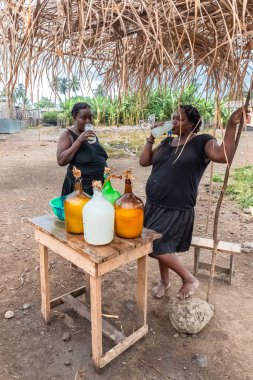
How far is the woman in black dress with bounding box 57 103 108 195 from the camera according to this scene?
2.53 m

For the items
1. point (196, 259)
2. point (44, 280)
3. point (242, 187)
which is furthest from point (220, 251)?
point (242, 187)

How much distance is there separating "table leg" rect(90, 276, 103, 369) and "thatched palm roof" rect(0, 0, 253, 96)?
108 cm

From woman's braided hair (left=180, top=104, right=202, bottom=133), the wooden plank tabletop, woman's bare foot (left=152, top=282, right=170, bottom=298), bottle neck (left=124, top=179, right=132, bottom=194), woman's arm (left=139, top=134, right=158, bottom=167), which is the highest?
woman's braided hair (left=180, top=104, right=202, bottom=133)

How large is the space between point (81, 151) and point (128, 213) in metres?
1.10

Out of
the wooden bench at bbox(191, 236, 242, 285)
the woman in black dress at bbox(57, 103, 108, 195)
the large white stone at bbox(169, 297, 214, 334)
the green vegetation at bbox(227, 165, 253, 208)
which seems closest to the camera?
the large white stone at bbox(169, 297, 214, 334)

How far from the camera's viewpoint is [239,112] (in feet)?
5.91

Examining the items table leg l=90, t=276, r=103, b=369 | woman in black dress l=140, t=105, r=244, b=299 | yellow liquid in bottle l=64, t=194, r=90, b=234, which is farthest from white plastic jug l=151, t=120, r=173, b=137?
table leg l=90, t=276, r=103, b=369

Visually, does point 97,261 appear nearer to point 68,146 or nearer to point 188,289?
point 188,289

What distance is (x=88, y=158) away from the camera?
260 cm

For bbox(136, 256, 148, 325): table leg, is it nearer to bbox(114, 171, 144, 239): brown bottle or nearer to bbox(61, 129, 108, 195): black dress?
bbox(114, 171, 144, 239): brown bottle

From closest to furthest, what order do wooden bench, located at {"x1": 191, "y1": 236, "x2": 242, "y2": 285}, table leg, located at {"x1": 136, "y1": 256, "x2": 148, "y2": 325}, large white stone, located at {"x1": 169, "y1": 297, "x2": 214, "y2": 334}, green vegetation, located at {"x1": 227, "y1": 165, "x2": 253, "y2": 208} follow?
table leg, located at {"x1": 136, "y1": 256, "x2": 148, "y2": 325} < large white stone, located at {"x1": 169, "y1": 297, "x2": 214, "y2": 334} < wooden bench, located at {"x1": 191, "y1": 236, "x2": 242, "y2": 285} < green vegetation, located at {"x1": 227, "y1": 165, "x2": 253, "y2": 208}

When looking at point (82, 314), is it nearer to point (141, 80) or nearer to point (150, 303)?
point (150, 303)

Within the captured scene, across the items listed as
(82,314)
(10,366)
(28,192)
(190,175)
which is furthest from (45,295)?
(28,192)

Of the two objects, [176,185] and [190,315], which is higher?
[176,185]
